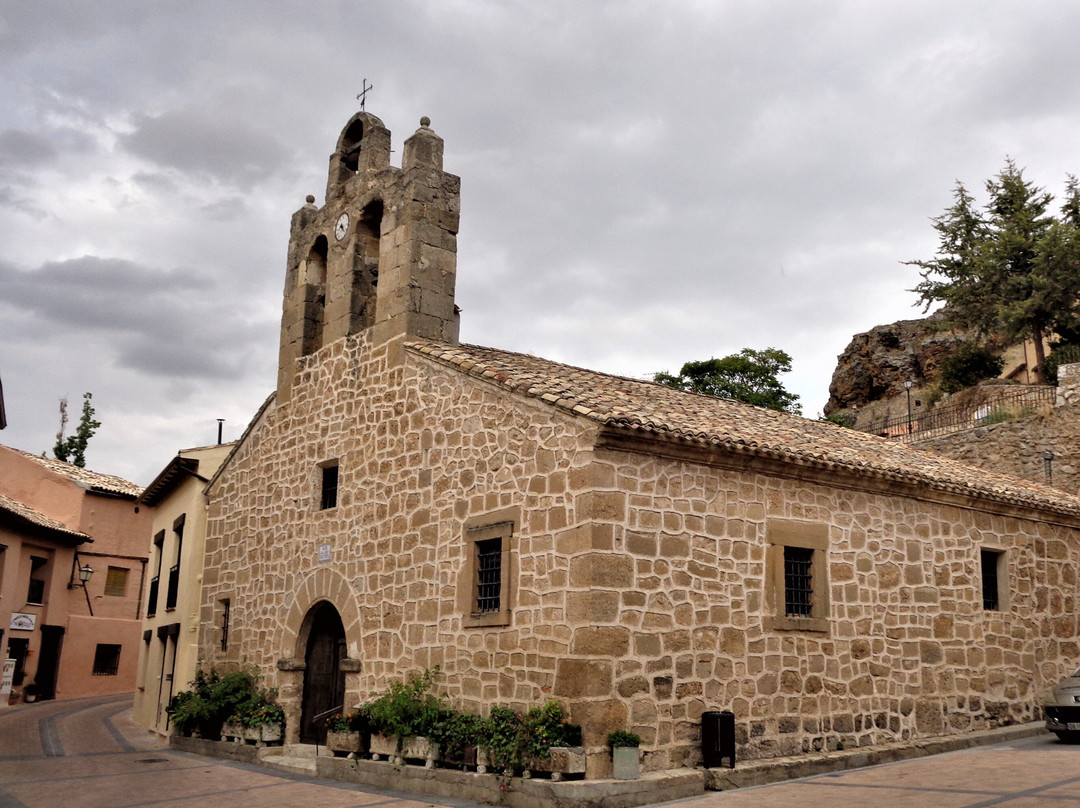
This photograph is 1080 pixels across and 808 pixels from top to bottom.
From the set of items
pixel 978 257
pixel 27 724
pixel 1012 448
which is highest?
pixel 978 257

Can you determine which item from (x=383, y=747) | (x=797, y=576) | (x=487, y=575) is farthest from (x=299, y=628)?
(x=797, y=576)

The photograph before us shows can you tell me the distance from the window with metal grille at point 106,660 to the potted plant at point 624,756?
25409mm

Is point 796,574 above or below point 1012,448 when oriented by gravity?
below

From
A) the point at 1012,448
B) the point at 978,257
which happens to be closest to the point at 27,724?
the point at 1012,448

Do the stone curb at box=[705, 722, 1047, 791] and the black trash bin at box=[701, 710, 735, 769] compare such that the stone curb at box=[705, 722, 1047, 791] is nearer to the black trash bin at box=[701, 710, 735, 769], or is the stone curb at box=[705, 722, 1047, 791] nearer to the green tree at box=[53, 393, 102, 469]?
the black trash bin at box=[701, 710, 735, 769]

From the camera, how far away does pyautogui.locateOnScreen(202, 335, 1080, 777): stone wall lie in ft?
33.1

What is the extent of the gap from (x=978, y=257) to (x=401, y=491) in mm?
27913

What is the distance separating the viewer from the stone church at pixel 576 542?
402 inches

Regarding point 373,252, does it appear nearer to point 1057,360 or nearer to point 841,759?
point 841,759

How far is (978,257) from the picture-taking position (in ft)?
111

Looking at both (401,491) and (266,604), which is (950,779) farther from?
(266,604)

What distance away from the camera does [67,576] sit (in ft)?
95.3

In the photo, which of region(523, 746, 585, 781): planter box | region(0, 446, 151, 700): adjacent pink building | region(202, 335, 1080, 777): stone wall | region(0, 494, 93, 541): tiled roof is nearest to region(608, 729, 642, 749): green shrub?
region(202, 335, 1080, 777): stone wall

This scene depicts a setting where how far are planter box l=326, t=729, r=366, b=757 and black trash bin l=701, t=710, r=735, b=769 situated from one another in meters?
4.38
